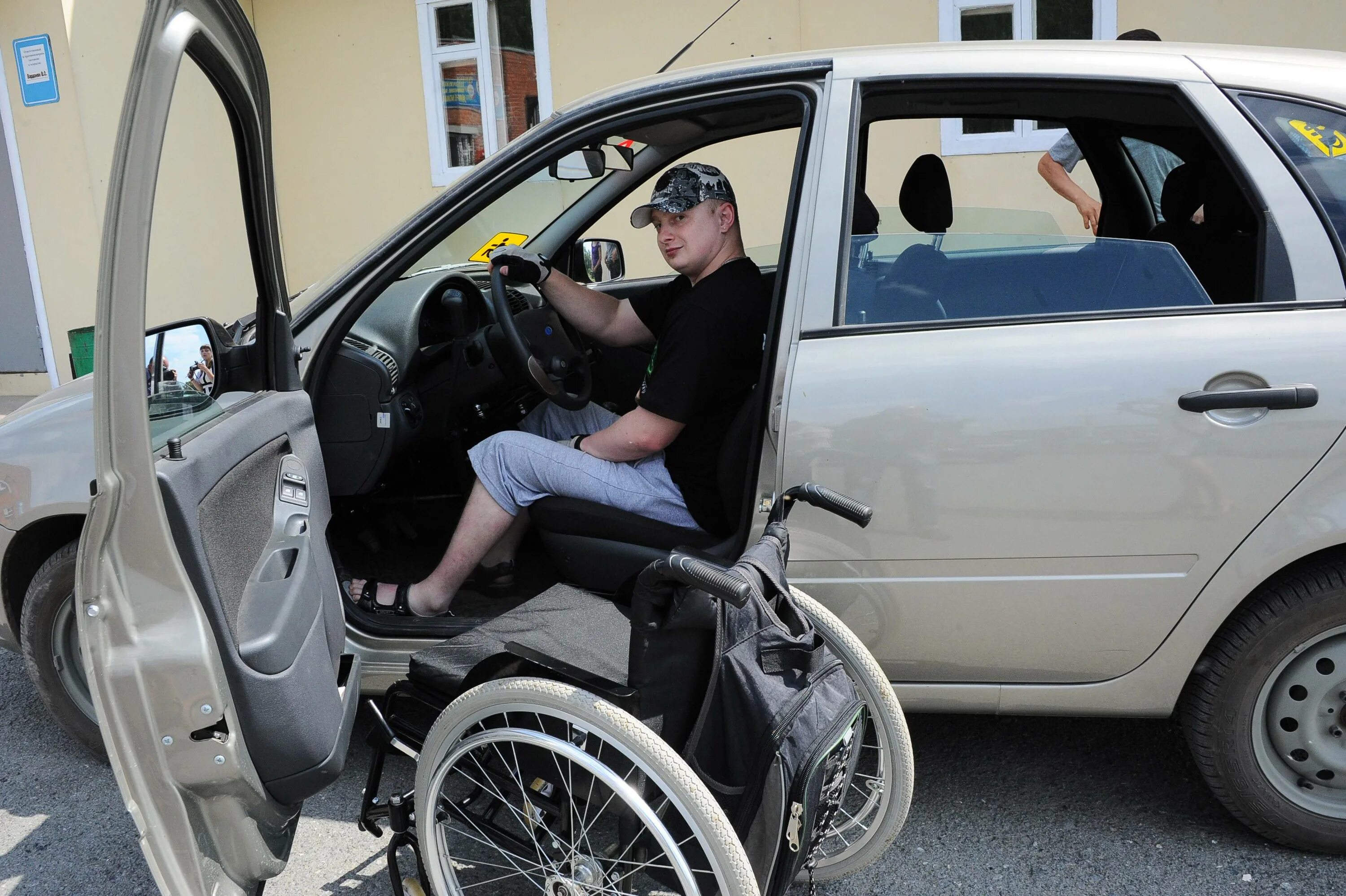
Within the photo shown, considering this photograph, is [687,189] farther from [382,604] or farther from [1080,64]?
[382,604]

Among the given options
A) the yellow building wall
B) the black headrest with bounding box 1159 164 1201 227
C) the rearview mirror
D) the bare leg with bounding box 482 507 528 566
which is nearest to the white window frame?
the yellow building wall

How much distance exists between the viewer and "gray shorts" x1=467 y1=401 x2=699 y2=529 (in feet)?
8.95

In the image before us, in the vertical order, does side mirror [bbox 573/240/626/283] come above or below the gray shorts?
above

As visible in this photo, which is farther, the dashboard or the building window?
the building window

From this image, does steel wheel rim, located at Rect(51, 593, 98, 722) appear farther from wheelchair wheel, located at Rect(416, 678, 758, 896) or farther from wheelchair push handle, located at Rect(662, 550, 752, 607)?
wheelchair push handle, located at Rect(662, 550, 752, 607)

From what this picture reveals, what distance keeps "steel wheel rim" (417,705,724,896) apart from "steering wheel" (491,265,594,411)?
1145 millimetres

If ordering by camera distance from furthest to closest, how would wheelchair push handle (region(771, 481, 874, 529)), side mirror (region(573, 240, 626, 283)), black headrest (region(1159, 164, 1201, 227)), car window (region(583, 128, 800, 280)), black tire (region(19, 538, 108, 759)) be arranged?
→ car window (region(583, 128, 800, 280)) < side mirror (region(573, 240, 626, 283)) < black tire (region(19, 538, 108, 759)) < black headrest (region(1159, 164, 1201, 227)) < wheelchair push handle (region(771, 481, 874, 529))

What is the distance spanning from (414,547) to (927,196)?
1.93 meters

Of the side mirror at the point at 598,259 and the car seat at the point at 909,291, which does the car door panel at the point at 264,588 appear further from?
the side mirror at the point at 598,259

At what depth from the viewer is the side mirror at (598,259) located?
359 cm

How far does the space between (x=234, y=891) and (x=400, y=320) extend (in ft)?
5.66

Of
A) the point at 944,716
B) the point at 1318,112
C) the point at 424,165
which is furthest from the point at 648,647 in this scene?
the point at 424,165

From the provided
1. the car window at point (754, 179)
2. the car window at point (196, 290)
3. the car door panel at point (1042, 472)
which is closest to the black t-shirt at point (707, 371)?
the car door panel at point (1042, 472)

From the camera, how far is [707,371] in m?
2.66
